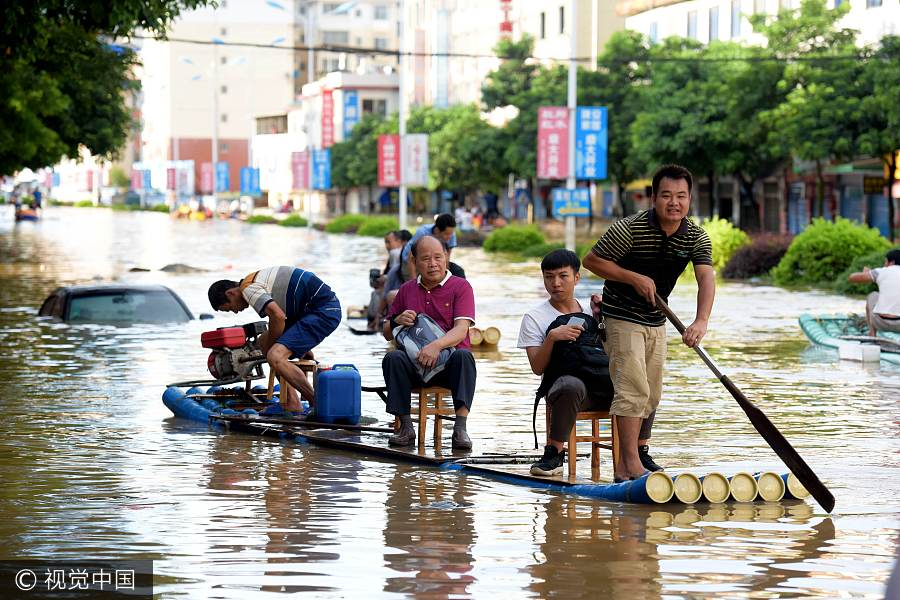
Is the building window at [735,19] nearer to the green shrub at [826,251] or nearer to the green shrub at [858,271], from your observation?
the green shrub at [826,251]

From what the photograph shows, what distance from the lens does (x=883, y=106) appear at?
145 ft

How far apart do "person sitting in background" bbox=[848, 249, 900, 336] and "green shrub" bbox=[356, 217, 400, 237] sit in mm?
54292

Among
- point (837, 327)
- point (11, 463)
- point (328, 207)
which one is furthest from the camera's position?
point (328, 207)

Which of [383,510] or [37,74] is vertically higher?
[37,74]

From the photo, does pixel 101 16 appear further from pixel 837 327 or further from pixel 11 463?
pixel 837 327

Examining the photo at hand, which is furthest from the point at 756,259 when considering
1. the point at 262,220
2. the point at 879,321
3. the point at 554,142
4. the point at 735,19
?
the point at 262,220

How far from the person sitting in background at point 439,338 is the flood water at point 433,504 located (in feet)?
1.68

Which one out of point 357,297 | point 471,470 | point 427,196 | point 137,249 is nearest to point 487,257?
point 137,249

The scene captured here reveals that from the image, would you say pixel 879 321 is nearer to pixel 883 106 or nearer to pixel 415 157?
pixel 883 106

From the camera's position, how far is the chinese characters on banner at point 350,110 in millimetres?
127975

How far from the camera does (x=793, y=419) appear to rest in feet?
46.5

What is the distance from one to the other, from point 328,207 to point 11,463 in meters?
132

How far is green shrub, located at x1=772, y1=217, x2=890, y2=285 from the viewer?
35969 millimetres

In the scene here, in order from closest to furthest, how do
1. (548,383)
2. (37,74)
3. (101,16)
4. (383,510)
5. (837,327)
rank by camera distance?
1. (383,510)
2. (548,383)
3. (101,16)
4. (837,327)
5. (37,74)
